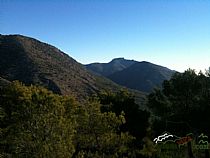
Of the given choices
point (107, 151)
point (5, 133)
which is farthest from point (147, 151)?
point (5, 133)

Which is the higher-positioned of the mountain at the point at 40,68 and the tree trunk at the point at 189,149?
the mountain at the point at 40,68

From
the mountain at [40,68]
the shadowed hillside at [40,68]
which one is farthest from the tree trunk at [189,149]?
the shadowed hillside at [40,68]

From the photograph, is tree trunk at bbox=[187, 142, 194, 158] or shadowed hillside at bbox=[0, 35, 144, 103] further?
shadowed hillside at bbox=[0, 35, 144, 103]

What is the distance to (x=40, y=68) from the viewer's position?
403 ft

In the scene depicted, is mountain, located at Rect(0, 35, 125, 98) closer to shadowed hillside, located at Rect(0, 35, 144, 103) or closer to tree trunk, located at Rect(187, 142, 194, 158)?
shadowed hillside, located at Rect(0, 35, 144, 103)

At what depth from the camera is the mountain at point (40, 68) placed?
111m

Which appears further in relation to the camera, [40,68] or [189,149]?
[40,68]

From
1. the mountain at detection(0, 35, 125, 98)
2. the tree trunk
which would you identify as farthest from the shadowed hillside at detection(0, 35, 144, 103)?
the tree trunk

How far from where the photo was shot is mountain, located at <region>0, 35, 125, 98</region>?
363 ft

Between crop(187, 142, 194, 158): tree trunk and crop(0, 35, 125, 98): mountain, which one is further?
crop(0, 35, 125, 98): mountain

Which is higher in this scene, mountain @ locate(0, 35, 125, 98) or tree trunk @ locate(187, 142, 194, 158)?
mountain @ locate(0, 35, 125, 98)

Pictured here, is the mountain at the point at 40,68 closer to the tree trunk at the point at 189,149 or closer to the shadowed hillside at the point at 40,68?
the shadowed hillside at the point at 40,68

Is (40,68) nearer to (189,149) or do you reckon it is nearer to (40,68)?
(40,68)

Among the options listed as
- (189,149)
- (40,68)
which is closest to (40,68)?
(40,68)
